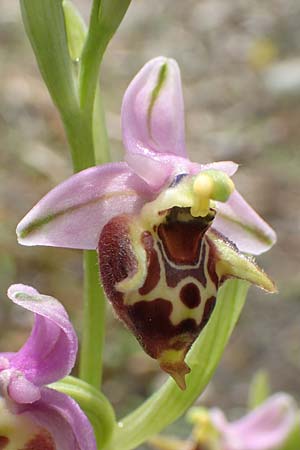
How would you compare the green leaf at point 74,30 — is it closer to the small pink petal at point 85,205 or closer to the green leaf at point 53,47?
the green leaf at point 53,47

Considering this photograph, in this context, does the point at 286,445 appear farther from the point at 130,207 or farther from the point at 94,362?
the point at 130,207

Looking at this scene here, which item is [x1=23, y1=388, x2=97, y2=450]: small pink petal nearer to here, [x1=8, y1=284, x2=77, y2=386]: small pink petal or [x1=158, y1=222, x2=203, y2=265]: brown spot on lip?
[x1=8, y1=284, x2=77, y2=386]: small pink petal

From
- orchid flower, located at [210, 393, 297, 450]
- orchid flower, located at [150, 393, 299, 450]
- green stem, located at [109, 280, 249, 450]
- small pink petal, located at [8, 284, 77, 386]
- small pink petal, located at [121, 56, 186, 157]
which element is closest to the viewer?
small pink petal, located at [8, 284, 77, 386]

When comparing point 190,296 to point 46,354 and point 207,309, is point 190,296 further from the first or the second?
point 46,354

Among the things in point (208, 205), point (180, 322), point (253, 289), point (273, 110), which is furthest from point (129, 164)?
point (273, 110)


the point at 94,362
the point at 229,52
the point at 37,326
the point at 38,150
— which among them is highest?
the point at 37,326

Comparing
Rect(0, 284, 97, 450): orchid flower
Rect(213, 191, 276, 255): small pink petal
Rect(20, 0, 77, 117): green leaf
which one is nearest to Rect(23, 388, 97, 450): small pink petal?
Rect(0, 284, 97, 450): orchid flower

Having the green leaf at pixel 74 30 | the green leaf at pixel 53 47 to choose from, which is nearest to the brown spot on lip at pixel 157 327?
the green leaf at pixel 53 47
